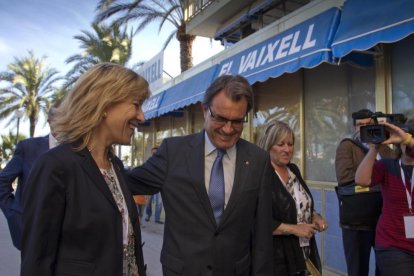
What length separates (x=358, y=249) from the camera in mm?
3613

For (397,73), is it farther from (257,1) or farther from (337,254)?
(257,1)

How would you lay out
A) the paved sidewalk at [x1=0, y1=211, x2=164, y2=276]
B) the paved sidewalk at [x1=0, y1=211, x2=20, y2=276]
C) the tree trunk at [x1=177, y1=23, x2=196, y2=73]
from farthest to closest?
the tree trunk at [x1=177, y1=23, x2=196, y2=73] → the paved sidewalk at [x1=0, y1=211, x2=164, y2=276] → the paved sidewalk at [x1=0, y1=211, x2=20, y2=276]

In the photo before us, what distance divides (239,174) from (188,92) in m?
6.43

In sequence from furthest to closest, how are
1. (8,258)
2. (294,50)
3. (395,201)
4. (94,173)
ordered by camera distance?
(8,258)
(294,50)
(395,201)
(94,173)

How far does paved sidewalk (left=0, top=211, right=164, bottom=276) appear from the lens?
561 centimetres

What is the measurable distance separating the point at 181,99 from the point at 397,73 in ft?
15.9

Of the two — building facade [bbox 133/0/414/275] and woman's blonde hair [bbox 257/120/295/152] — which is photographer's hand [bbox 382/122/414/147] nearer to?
woman's blonde hair [bbox 257/120/295/152]

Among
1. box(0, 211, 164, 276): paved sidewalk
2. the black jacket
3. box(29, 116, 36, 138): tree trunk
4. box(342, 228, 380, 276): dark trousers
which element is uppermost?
box(29, 116, 36, 138): tree trunk

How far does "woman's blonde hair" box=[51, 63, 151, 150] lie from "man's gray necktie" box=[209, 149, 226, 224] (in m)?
0.66

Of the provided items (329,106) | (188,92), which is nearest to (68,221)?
(329,106)

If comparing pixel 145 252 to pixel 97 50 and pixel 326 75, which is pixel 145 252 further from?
pixel 97 50

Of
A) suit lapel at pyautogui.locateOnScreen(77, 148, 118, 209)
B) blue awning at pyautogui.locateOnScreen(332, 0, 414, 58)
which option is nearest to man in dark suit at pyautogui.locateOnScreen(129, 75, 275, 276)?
suit lapel at pyautogui.locateOnScreen(77, 148, 118, 209)

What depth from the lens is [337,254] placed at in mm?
5305

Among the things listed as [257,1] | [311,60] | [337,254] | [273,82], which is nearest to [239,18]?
[257,1]
